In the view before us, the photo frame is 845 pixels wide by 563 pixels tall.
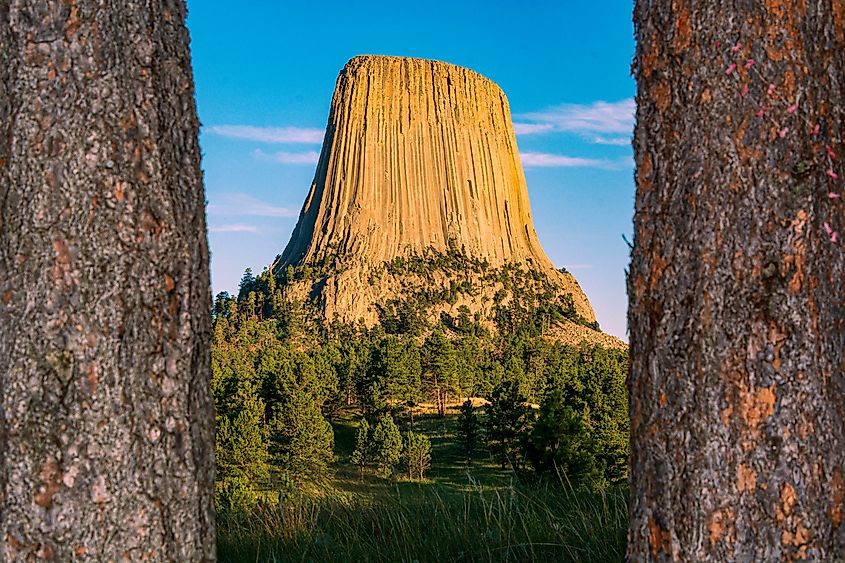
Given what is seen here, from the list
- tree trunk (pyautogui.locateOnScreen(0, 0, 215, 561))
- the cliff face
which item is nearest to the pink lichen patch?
tree trunk (pyautogui.locateOnScreen(0, 0, 215, 561))

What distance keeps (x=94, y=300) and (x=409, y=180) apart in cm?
9617

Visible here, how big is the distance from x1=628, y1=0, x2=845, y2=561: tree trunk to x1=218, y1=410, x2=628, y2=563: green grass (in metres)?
1.84

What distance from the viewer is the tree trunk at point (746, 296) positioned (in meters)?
2.28

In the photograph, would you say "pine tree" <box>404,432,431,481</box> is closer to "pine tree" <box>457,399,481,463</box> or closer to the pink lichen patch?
"pine tree" <box>457,399,481,463</box>

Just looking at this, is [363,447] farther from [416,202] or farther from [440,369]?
[416,202]

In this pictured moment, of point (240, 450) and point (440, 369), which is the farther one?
point (440, 369)

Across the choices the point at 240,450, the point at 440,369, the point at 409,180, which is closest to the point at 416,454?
the point at 240,450

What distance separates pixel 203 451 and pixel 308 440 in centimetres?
2897

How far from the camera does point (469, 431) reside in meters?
35.1

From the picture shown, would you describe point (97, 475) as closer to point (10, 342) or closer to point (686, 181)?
point (10, 342)

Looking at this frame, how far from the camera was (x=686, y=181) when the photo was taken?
7.95 feet

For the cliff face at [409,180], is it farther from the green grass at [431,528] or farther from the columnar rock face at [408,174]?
the green grass at [431,528]

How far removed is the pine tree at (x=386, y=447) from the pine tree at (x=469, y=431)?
3652 mm

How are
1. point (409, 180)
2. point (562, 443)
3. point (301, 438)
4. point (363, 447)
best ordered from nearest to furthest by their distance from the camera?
point (562, 443)
point (301, 438)
point (363, 447)
point (409, 180)
